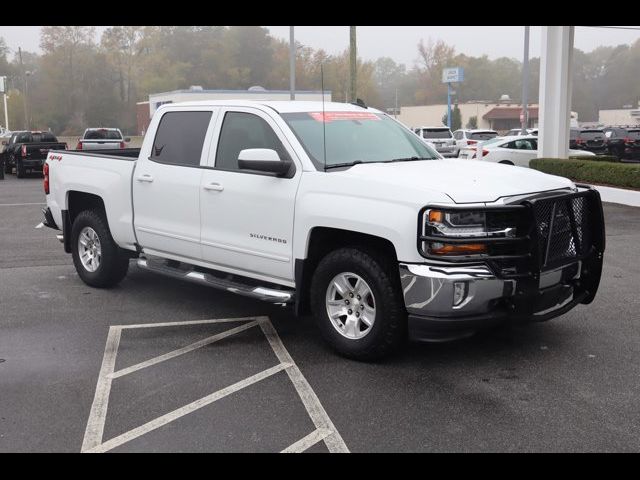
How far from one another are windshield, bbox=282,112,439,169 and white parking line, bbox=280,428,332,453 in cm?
223

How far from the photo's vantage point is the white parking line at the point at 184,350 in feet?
17.6

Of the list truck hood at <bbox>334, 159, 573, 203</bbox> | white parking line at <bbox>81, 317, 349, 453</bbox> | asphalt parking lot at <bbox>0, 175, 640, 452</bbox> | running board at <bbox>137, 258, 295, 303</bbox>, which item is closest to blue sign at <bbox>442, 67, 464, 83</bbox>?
asphalt parking lot at <bbox>0, 175, 640, 452</bbox>

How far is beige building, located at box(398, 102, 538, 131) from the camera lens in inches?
3622

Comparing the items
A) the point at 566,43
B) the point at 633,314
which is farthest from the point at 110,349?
the point at 566,43

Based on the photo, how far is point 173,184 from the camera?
6.70 m

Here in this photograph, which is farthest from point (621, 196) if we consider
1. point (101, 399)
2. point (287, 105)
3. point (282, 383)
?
point (101, 399)

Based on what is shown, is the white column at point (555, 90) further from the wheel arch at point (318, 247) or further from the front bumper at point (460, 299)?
the front bumper at point (460, 299)

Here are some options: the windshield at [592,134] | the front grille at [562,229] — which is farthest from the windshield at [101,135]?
the front grille at [562,229]

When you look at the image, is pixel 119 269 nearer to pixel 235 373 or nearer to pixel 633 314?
pixel 235 373

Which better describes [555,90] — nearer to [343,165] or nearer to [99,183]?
[99,183]

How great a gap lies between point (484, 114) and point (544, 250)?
304 ft

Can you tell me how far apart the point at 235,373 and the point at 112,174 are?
3068 mm

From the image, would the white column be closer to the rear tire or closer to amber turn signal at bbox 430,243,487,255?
amber turn signal at bbox 430,243,487,255

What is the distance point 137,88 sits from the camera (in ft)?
363
